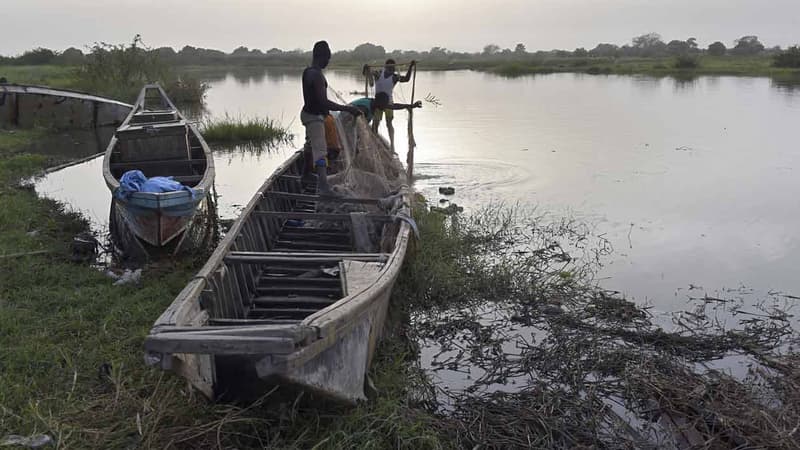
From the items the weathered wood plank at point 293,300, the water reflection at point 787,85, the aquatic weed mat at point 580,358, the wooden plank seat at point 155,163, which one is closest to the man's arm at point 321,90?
the aquatic weed mat at point 580,358

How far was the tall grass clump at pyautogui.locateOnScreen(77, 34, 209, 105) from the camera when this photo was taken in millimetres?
20500

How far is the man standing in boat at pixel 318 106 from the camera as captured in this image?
6031 mm

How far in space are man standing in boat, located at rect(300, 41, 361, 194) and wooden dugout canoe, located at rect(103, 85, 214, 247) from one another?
1.17 metres

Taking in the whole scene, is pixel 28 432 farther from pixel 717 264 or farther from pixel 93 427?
pixel 717 264

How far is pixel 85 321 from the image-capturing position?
15.3 ft

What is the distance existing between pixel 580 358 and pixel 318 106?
3.35 metres

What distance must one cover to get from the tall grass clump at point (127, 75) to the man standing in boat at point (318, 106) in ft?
51.2

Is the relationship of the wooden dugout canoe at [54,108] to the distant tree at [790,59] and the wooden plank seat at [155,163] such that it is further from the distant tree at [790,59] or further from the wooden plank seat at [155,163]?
the distant tree at [790,59]

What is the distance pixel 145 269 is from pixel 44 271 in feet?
2.73

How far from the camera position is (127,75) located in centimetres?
2106

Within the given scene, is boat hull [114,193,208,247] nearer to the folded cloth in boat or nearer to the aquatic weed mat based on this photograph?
the folded cloth in boat

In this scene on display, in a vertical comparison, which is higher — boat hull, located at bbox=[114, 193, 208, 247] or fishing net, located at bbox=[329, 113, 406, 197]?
fishing net, located at bbox=[329, 113, 406, 197]

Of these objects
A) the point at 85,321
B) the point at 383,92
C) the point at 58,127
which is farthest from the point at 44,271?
the point at 58,127

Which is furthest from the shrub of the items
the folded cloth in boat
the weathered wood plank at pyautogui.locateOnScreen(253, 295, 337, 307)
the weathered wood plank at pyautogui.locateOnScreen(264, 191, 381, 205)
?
the weathered wood plank at pyautogui.locateOnScreen(253, 295, 337, 307)
